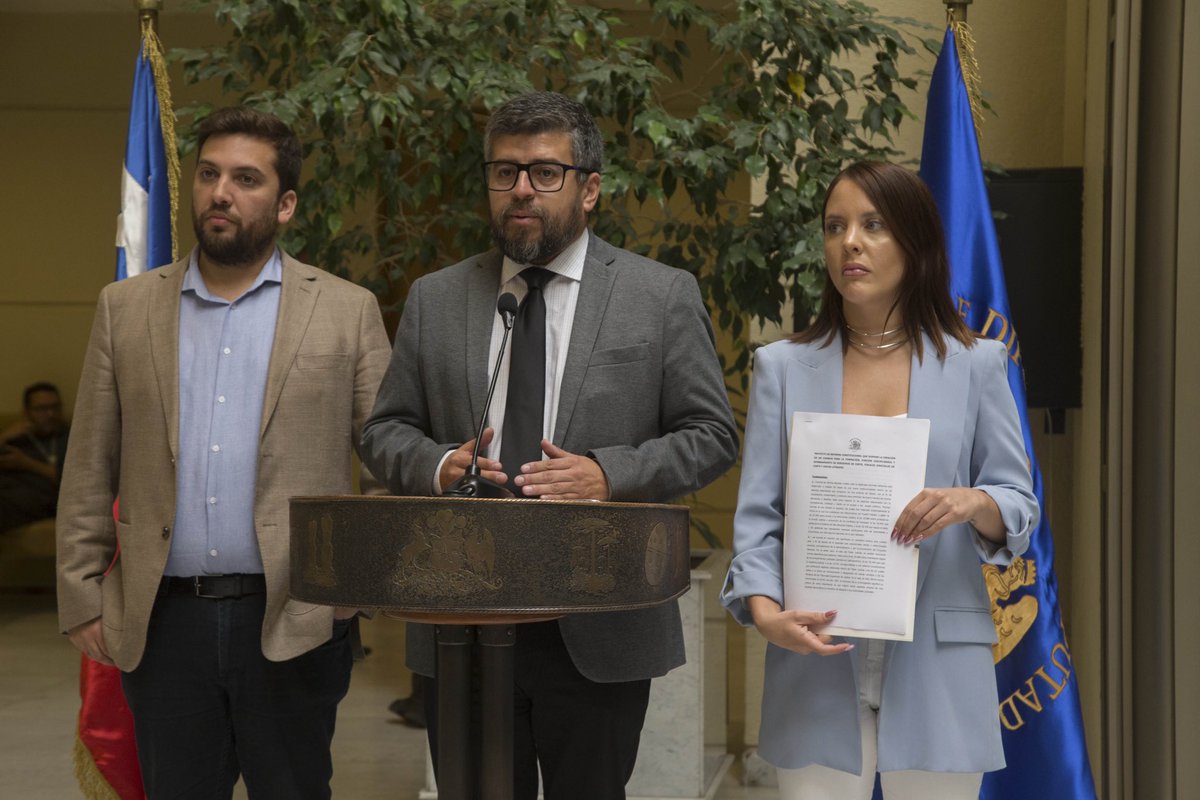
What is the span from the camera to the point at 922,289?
1.98m

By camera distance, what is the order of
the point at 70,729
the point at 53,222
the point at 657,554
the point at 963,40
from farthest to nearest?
the point at 53,222 → the point at 70,729 → the point at 963,40 → the point at 657,554

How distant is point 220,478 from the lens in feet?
7.75

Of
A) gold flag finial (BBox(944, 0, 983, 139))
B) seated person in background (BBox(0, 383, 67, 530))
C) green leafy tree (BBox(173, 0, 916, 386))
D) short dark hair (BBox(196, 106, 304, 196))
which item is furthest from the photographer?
seated person in background (BBox(0, 383, 67, 530))

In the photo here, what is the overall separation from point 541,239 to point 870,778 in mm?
914

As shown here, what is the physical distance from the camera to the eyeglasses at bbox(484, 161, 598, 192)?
82.8 inches

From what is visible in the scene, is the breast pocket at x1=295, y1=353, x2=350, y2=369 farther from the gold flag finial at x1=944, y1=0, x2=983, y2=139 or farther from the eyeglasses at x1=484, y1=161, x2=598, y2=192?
the gold flag finial at x1=944, y1=0, x2=983, y2=139

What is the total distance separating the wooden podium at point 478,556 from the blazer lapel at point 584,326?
0.49 m

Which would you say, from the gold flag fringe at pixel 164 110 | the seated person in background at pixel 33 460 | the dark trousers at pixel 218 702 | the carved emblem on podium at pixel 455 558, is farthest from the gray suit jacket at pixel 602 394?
the seated person in background at pixel 33 460

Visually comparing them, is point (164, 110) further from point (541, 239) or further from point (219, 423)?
point (541, 239)

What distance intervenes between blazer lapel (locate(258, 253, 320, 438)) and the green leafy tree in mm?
959

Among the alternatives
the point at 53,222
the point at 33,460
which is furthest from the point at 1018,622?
the point at 53,222

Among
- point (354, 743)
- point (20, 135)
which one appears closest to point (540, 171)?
point (354, 743)

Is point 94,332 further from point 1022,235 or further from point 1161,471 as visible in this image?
point 1022,235

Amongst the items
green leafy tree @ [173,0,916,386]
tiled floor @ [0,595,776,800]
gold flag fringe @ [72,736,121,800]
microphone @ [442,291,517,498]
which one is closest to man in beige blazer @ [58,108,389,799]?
microphone @ [442,291,517,498]
